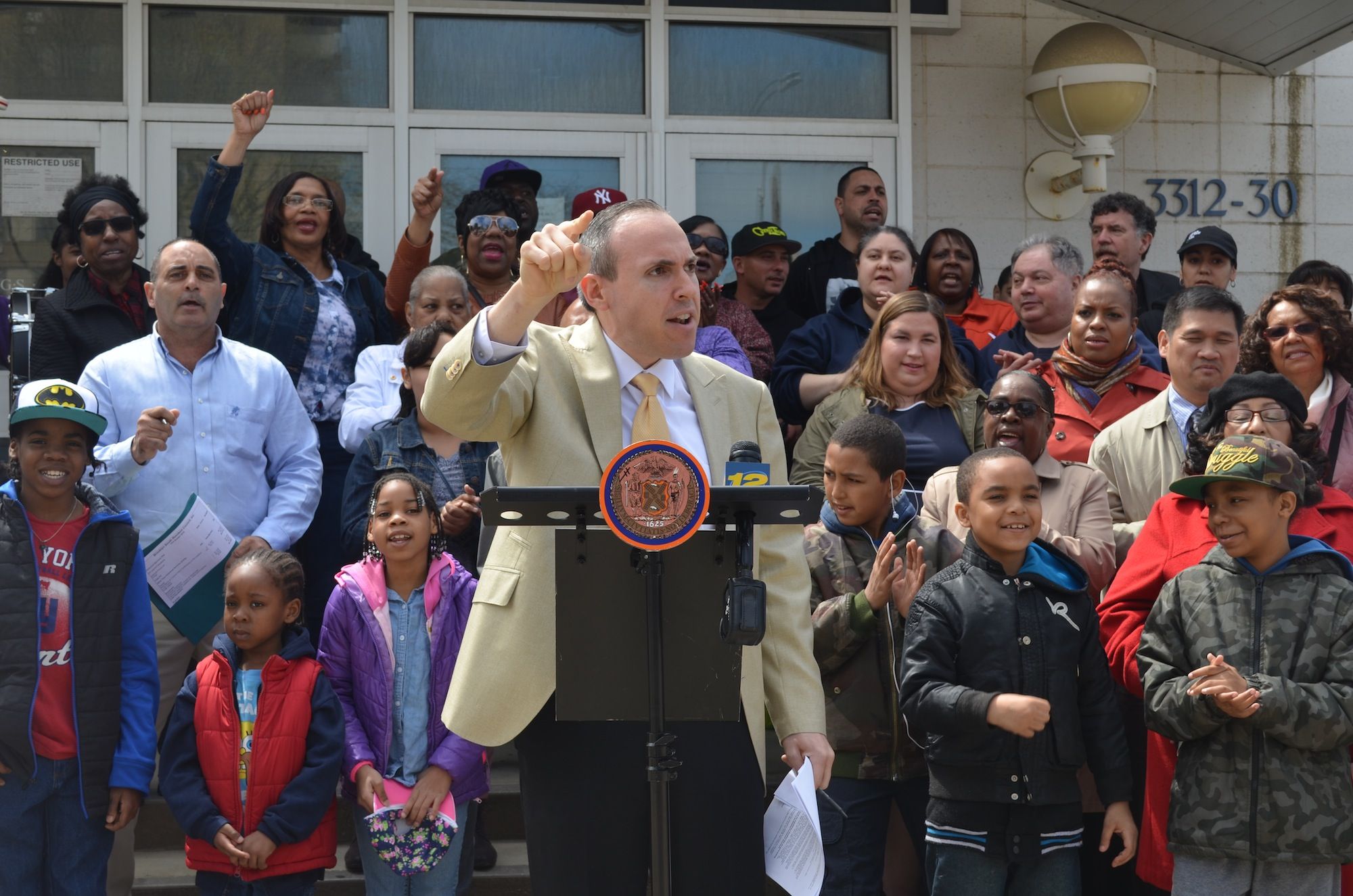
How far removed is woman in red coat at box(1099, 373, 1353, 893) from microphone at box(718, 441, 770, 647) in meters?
2.05

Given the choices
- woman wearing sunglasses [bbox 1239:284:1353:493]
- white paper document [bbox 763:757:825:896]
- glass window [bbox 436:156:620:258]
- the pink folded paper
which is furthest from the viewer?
A: glass window [bbox 436:156:620:258]

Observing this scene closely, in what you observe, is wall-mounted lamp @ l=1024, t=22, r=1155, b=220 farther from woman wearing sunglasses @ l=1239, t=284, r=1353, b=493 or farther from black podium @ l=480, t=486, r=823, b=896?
black podium @ l=480, t=486, r=823, b=896

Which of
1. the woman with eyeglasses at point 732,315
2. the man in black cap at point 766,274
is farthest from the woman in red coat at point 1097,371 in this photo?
the man in black cap at point 766,274

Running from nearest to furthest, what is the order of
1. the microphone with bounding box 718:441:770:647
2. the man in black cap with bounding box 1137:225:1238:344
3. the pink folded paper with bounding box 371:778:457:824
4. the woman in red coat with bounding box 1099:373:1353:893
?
the microphone with bounding box 718:441:770:647
the woman in red coat with bounding box 1099:373:1353:893
the pink folded paper with bounding box 371:778:457:824
the man in black cap with bounding box 1137:225:1238:344

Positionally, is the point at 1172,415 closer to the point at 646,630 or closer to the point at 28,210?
the point at 646,630

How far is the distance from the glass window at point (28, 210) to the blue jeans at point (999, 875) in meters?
5.37

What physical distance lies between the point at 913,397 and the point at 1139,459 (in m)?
0.83

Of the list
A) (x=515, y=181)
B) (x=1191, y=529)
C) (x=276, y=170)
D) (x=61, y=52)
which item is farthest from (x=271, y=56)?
(x=1191, y=529)

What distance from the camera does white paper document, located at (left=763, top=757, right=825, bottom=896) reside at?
2.70 metres

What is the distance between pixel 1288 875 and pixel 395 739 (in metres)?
2.52

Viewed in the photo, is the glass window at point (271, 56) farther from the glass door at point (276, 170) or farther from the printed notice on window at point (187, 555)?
the printed notice on window at point (187, 555)

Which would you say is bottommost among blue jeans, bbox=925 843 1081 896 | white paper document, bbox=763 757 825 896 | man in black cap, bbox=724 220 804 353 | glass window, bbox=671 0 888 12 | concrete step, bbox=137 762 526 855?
concrete step, bbox=137 762 526 855

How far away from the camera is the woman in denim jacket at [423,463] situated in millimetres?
5070

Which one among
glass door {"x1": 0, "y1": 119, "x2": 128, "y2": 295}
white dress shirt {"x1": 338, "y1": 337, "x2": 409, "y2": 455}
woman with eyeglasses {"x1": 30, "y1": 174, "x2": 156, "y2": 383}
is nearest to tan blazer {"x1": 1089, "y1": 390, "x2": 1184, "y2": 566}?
white dress shirt {"x1": 338, "y1": 337, "x2": 409, "y2": 455}
